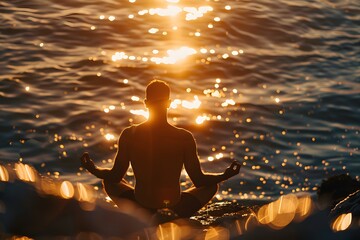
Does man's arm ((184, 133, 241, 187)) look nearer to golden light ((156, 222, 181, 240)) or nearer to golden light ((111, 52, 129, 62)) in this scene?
golden light ((156, 222, 181, 240))

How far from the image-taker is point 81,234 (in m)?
1.00

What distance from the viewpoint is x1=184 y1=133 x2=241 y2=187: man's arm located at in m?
7.09

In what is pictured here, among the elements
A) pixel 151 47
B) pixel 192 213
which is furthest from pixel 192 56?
pixel 192 213

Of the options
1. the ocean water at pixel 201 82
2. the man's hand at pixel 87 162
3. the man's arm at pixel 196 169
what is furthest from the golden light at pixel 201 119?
the man's hand at pixel 87 162

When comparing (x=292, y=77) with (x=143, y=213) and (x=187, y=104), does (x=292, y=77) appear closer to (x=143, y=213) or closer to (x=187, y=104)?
(x=187, y=104)

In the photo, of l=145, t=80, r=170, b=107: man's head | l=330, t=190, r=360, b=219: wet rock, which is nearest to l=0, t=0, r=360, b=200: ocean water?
l=145, t=80, r=170, b=107: man's head

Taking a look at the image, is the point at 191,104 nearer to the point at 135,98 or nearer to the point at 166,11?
the point at 135,98

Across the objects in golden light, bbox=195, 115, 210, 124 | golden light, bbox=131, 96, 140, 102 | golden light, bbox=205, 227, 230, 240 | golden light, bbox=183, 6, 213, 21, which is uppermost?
golden light, bbox=205, 227, 230, 240

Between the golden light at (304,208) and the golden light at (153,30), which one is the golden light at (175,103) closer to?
the golden light at (153,30)

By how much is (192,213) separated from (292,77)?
11574 millimetres

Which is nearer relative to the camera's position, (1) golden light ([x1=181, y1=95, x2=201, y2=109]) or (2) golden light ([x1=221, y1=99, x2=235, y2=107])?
(1) golden light ([x1=181, y1=95, x2=201, y2=109])

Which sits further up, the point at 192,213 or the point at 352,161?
the point at 192,213

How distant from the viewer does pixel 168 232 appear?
1054mm

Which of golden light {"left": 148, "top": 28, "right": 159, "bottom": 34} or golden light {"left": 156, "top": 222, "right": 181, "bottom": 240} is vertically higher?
golden light {"left": 156, "top": 222, "right": 181, "bottom": 240}
